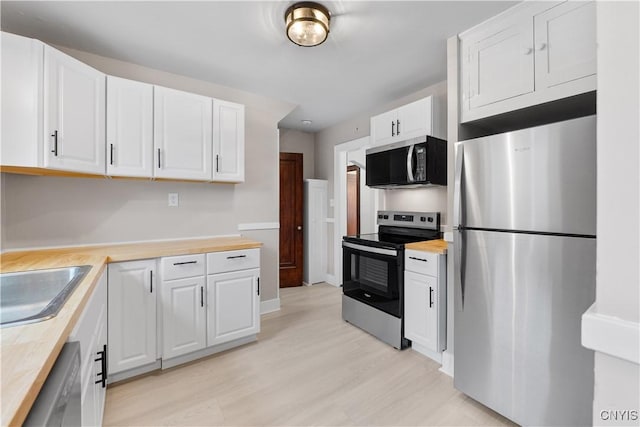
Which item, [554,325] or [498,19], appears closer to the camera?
[554,325]

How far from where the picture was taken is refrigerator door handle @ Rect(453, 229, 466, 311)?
1.74m

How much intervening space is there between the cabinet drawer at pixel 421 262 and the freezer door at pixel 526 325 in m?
0.35

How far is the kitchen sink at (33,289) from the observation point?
121 cm

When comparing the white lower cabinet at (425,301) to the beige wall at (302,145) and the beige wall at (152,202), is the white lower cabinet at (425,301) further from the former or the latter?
the beige wall at (302,145)

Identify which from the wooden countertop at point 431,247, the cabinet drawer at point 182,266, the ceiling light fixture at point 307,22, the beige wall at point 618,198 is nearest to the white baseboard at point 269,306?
the cabinet drawer at point 182,266

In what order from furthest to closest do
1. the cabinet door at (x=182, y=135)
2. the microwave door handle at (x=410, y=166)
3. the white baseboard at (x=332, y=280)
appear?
the white baseboard at (x=332, y=280) → the microwave door handle at (x=410, y=166) → the cabinet door at (x=182, y=135)

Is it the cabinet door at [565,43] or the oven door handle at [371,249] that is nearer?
the cabinet door at [565,43]

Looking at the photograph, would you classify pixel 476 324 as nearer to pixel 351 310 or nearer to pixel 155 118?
pixel 351 310

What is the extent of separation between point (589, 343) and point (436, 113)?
2216 mm

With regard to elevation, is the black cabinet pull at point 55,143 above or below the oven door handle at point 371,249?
above

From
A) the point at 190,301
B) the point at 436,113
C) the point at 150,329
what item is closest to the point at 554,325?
the point at 436,113

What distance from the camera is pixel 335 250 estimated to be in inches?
169

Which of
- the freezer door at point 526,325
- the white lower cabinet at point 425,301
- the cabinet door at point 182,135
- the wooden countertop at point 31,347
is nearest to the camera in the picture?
the wooden countertop at point 31,347

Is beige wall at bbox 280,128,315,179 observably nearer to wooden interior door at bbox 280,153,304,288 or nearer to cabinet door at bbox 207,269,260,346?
wooden interior door at bbox 280,153,304,288
